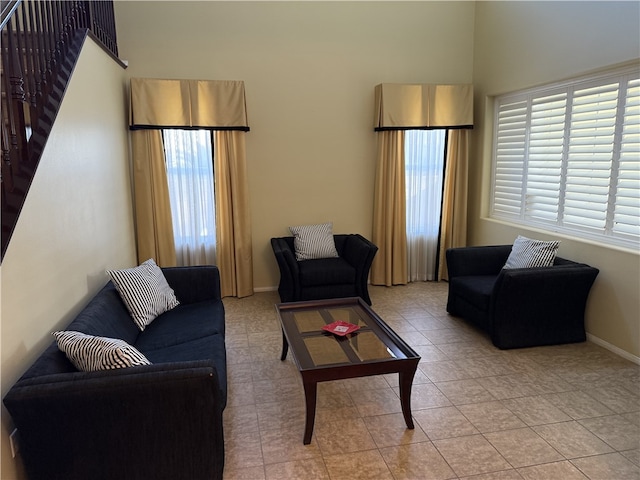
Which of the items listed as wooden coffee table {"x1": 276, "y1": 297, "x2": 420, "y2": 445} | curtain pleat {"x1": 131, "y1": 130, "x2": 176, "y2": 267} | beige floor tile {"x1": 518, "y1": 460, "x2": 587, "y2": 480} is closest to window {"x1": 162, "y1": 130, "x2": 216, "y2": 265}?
curtain pleat {"x1": 131, "y1": 130, "x2": 176, "y2": 267}

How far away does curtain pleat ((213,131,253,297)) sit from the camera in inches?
186

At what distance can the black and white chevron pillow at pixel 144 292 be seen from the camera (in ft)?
9.80

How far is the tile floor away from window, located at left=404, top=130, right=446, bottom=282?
5.97ft

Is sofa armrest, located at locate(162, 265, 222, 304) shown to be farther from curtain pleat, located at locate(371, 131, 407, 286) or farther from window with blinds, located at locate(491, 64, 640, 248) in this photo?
window with blinds, located at locate(491, 64, 640, 248)

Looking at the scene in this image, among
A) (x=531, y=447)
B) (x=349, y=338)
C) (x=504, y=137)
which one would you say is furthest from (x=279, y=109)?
(x=531, y=447)

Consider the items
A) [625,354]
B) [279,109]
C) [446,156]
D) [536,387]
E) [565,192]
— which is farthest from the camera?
[446,156]

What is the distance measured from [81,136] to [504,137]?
13.8 ft

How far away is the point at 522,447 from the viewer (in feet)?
7.80

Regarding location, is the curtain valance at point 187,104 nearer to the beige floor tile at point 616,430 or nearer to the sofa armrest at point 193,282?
the sofa armrest at point 193,282

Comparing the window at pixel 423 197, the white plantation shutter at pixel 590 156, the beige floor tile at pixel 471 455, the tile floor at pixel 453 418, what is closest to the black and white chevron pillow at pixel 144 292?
the tile floor at pixel 453 418

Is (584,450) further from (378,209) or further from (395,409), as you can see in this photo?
(378,209)

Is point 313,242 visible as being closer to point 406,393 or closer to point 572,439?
point 406,393

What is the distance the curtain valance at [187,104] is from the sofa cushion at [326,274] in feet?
5.45

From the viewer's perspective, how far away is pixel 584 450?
2.35 m
